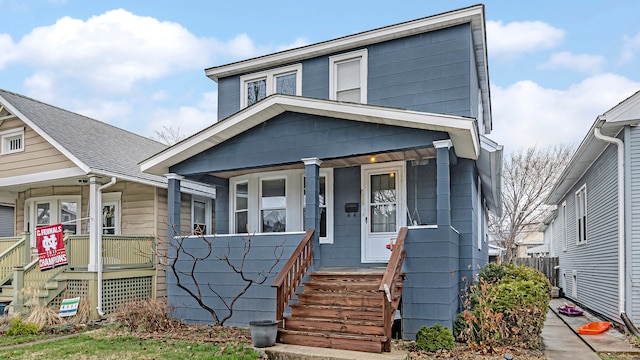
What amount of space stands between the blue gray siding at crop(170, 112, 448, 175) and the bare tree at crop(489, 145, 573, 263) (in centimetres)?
2057

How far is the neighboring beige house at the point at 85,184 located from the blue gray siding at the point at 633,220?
10032 millimetres

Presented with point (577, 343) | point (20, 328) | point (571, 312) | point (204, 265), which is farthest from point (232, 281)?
point (571, 312)

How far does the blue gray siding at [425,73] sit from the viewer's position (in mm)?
10091

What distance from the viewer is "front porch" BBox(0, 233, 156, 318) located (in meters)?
11.4

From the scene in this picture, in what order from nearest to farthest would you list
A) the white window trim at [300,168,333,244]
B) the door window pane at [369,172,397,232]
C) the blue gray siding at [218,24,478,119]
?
the blue gray siding at [218,24,478,119], the door window pane at [369,172,397,232], the white window trim at [300,168,333,244]

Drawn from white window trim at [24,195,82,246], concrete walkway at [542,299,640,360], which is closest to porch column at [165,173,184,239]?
white window trim at [24,195,82,246]

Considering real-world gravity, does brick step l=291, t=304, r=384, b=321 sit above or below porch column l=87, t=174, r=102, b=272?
below

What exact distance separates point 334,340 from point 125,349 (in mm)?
3400

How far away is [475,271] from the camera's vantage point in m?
10.8

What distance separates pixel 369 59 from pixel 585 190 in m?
6.89

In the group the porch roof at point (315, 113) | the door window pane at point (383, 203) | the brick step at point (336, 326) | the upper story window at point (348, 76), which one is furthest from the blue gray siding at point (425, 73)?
the brick step at point (336, 326)

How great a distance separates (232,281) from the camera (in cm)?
998

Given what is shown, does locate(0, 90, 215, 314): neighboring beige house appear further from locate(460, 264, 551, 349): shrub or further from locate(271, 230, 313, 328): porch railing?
locate(460, 264, 551, 349): shrub

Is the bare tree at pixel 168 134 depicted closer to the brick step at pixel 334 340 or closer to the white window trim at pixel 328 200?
the white window trim at pixel 328 200
